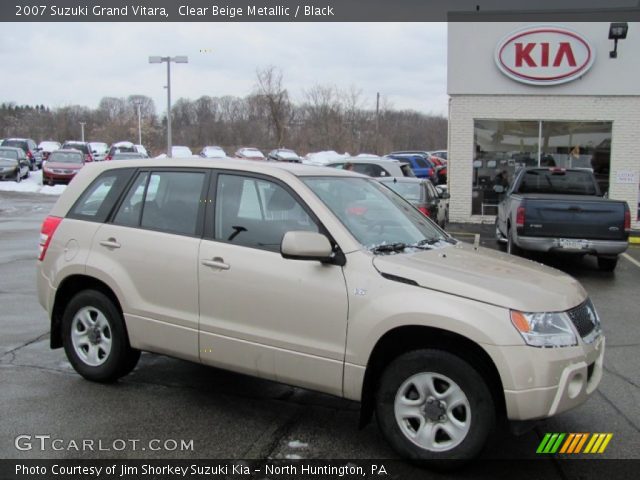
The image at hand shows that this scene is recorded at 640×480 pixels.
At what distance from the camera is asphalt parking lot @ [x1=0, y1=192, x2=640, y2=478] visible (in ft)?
12.6

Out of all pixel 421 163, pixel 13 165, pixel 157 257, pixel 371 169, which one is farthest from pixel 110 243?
pixel 13 165

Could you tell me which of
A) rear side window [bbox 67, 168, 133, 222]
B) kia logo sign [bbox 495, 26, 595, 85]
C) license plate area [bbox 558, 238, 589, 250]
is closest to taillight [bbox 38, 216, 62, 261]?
rear side window [bbox 67, 168, 133, 222]

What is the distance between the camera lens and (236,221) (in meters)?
4.38

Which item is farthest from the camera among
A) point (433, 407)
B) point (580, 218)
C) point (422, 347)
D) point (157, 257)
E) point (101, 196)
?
point (580, 218)

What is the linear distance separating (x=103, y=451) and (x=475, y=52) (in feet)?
49.3

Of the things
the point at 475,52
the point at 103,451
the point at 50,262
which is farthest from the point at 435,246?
the point at 475,52

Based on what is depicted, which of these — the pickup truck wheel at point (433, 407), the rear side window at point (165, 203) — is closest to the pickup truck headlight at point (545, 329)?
the pickup truck wheel at point (433, 407)

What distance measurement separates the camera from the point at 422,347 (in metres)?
3.68

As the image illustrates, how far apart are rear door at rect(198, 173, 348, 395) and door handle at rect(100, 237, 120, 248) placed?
2.81 feet

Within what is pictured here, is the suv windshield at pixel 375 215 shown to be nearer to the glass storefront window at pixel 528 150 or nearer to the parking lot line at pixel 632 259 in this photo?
the parking lot line at pixel 632 259

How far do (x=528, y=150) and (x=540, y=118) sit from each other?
0.95 meters

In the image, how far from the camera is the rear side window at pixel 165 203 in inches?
180

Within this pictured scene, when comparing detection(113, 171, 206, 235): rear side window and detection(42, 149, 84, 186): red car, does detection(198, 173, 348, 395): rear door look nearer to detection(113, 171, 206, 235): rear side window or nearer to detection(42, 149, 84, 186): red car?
detection(113, 171, 206, 235): rear side window

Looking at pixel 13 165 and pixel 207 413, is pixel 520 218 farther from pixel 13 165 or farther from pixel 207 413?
pixel 13 165
